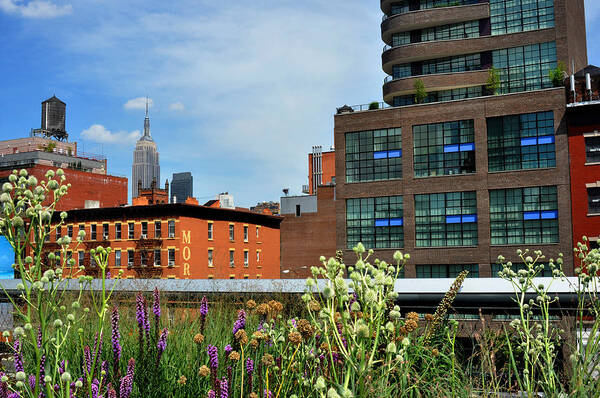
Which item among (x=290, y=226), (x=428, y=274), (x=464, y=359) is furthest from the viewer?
(x=290, y=226)

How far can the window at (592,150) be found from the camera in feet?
145

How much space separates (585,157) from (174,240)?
40.3 metres

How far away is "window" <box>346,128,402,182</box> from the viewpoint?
52969 mm

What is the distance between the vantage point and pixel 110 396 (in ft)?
10.8

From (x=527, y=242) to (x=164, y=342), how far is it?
153ft

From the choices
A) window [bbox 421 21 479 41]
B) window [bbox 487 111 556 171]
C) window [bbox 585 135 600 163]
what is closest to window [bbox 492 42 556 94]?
window [bbox 421 21 479 41]

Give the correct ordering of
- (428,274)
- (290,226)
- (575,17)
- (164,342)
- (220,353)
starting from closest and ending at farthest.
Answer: (164,342) → (220,353) → (428,274) → (575,17) → (290,226)

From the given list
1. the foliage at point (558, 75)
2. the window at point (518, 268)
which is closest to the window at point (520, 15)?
the foliage at point (558, 75)

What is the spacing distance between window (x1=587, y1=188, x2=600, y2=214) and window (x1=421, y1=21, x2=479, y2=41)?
19792mm

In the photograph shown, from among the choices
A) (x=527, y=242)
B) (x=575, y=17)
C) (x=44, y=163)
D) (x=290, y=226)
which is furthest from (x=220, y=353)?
(x=44, y=163)

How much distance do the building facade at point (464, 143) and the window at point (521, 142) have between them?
8cm

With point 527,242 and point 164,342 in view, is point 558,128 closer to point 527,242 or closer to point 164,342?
point 527,242

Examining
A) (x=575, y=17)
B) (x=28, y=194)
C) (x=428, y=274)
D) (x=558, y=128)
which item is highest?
(x=575, y=17)

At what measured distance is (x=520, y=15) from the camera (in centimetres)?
5303
